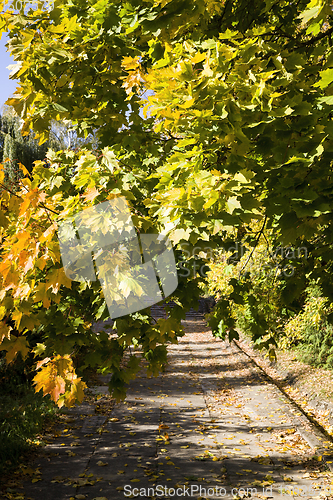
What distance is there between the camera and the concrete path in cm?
440

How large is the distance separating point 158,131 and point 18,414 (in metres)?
5.23

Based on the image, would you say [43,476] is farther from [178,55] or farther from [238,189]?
[178,55]

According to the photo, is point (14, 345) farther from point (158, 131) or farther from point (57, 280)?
point (158, 131)

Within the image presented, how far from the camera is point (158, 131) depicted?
8.96ft

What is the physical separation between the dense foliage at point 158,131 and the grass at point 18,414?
9.58 feet

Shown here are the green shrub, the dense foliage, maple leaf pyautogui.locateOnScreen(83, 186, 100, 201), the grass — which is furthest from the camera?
the green shrub

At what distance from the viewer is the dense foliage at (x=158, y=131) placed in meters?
2.10

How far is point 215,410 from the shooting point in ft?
24.2

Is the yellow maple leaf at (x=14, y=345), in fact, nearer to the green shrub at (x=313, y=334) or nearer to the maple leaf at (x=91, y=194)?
the maple leaf at (x=91, y=194)

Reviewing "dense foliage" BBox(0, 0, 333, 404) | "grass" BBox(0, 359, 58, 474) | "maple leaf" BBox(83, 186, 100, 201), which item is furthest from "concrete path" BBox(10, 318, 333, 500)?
"maple leaf" BBox(83, 186, 100, 201)

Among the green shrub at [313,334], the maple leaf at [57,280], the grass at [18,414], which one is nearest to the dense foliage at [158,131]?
the maple leaf at [57,280]

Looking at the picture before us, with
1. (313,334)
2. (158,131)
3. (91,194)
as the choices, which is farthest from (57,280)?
(313,334)

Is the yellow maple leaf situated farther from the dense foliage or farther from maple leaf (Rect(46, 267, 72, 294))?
maple leaf (Rect(46, 267, 72, 294))

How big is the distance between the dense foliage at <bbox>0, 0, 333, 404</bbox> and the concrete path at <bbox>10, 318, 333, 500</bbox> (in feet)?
7.14
